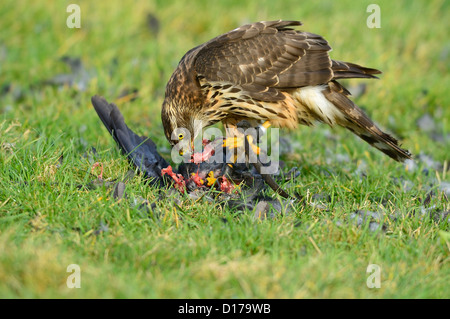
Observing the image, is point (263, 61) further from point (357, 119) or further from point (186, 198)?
point (186, 198)

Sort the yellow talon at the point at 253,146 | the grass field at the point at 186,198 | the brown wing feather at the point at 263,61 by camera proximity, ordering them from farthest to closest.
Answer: the yellow talon at the point at 253,146 < the brown wing feather at the point at 263,61 < the grass field at the point at 186,198

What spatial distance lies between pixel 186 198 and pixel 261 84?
1.26 meters

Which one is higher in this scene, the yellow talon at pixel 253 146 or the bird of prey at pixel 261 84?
the bird of prey at pixel 261 84

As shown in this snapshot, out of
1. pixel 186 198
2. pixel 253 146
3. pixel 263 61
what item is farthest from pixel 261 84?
pixel 186 198

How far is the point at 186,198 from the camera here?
14.5ft

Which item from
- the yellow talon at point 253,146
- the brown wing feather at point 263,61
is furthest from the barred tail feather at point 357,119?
the yellow talon at point 253,146

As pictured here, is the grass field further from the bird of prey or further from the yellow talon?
the bird of prey

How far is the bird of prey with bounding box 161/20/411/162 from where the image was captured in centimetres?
493

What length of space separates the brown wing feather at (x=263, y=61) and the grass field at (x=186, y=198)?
0.89m

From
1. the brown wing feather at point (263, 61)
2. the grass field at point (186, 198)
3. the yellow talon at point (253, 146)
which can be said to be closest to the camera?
the grass field at point (186, 198)

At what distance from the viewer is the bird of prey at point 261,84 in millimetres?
4930

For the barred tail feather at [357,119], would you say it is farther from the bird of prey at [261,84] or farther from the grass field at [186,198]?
the grass field at [186,198]

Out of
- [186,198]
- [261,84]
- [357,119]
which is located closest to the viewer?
[186,198]
